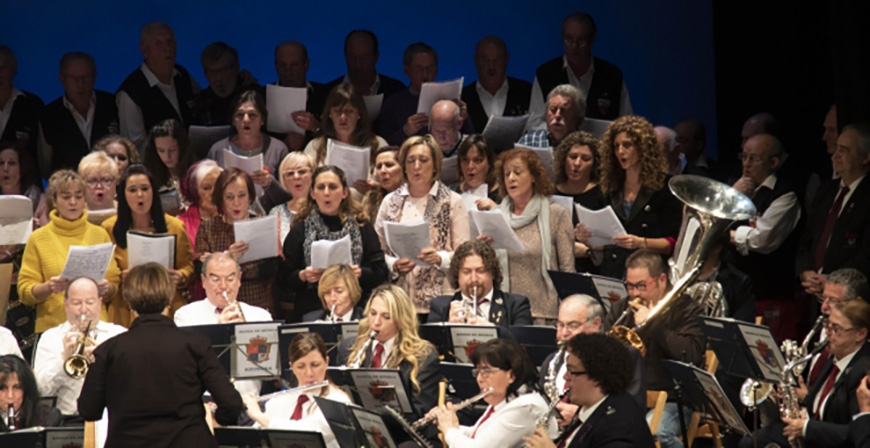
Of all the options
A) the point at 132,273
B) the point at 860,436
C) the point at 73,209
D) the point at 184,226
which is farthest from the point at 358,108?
the point at 860,436

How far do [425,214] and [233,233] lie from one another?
1035 millimetres

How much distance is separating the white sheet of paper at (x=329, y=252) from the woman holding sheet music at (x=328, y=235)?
0.09 meters

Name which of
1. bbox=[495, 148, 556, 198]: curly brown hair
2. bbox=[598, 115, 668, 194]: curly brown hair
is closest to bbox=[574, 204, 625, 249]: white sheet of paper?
bbox=[495, 148, 556, 198]: curly brown hair

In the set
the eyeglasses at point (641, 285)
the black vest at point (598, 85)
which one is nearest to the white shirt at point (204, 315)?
the eyeglasses at point (641, 285)

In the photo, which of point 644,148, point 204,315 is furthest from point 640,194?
point 204,315

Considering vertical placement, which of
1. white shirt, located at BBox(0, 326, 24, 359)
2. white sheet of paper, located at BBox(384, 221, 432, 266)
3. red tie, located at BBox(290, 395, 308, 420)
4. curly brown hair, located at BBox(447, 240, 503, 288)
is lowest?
red tie, located at BBox(290, 395, 308, 420)

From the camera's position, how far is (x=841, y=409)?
19.0ft

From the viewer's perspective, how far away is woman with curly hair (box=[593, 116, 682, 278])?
707 centimetres

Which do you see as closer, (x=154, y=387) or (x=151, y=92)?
(x=154, y=387)

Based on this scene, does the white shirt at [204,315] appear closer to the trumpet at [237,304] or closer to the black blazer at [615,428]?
the trumpet at [237,304]

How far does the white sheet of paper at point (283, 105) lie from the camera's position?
7977mm

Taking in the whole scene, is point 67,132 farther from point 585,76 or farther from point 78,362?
point 585,76

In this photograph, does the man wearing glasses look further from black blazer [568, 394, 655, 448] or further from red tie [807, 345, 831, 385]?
black blazer [568, 394, 655, 448]

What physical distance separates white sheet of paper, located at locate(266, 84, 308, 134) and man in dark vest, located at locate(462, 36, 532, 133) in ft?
3.39
